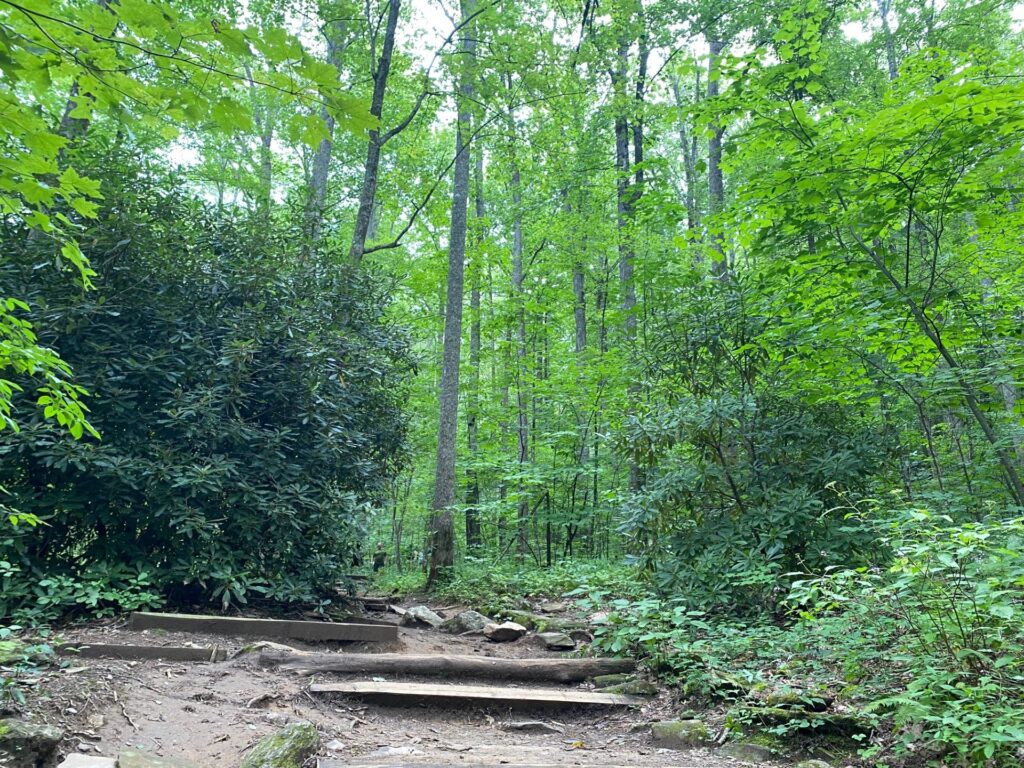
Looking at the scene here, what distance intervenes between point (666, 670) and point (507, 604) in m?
3.78

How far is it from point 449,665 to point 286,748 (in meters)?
2.00

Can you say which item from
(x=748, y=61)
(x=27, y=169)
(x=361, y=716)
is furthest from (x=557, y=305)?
(x=27, y=169)

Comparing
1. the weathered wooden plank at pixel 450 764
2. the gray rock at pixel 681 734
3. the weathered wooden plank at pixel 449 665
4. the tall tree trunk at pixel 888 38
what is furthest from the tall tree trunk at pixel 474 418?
the weathered wooden plank at pixel 450 764

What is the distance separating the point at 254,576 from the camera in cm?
616

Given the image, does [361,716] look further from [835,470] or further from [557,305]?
[557,305]

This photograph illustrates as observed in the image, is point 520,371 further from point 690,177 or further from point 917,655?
point 917,655

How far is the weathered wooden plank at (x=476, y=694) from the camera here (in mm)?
4348

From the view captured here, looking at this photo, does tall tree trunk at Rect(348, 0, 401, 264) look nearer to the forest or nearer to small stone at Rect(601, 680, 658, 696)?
the forest

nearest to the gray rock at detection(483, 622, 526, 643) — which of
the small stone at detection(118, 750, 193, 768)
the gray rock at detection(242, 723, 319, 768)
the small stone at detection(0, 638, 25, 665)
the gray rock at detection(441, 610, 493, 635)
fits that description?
the gray rock at detection(441, 610, 493, 635)

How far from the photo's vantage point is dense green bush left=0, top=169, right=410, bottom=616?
17.9 feet

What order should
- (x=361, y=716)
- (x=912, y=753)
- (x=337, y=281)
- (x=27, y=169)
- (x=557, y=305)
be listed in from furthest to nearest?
(x=557, y=305) → (x=337, y=281) → (x=361, y=716) → (x=912, y=753) → (x=27, y=169)

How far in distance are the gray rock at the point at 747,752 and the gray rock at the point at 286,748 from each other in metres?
2.33

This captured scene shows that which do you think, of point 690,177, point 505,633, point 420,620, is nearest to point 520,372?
point 690,177

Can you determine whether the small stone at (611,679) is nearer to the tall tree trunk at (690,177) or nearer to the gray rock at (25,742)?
the gray rock at (25,742)
